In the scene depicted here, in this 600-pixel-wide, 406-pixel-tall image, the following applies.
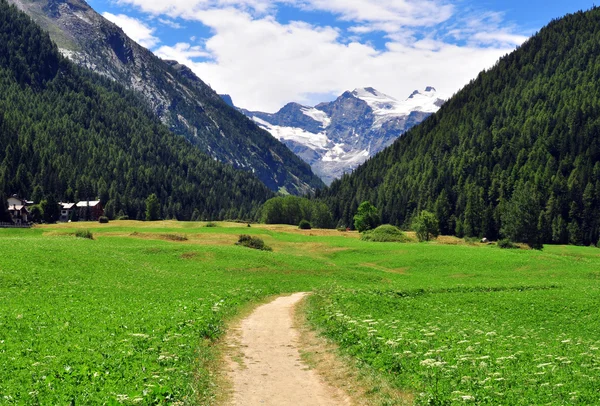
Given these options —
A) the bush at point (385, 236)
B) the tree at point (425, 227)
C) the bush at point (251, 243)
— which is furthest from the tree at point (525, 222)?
the bush at point (251, 243)

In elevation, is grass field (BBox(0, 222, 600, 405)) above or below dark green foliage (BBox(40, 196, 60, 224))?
below

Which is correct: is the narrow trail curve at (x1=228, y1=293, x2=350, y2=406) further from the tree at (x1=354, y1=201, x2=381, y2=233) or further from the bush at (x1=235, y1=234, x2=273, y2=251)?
the tree at (x1=354, y1=201, x2=381, y2=233)

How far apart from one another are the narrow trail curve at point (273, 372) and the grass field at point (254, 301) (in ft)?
4.29

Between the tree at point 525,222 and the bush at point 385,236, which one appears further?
the tree at point 525,222

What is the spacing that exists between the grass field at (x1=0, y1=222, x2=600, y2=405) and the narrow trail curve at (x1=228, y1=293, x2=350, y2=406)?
1.31m

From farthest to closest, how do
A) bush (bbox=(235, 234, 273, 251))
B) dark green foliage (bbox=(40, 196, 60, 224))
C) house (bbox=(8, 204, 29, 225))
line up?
dark green foliage (bbox=(40, 196, 60, 224)) → house (bbox=(8, 204, 29, 225)) → bush (bbox=(235, 234, 273, 251))

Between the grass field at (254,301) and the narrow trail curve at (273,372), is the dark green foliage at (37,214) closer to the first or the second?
the grass field at (254,301)

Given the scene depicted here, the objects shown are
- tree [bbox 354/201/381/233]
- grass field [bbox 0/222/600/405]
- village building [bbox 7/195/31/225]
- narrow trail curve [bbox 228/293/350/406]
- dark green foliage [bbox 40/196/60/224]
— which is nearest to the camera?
grass field [bbox 0/222/600/405]

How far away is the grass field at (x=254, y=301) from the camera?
52.3 ft

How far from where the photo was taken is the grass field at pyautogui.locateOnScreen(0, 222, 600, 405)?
15945 millimetres

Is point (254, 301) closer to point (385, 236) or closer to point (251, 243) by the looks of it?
point (251, 243)

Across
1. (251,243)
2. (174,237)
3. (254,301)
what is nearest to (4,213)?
(174,237)

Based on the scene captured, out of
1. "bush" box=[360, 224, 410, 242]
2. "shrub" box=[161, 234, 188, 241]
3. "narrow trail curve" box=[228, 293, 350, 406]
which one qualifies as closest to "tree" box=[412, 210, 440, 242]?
"bush" box=[360, 224, 410, 242]

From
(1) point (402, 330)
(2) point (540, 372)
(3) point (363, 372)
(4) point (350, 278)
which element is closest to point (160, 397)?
(3) point (363, 372)
